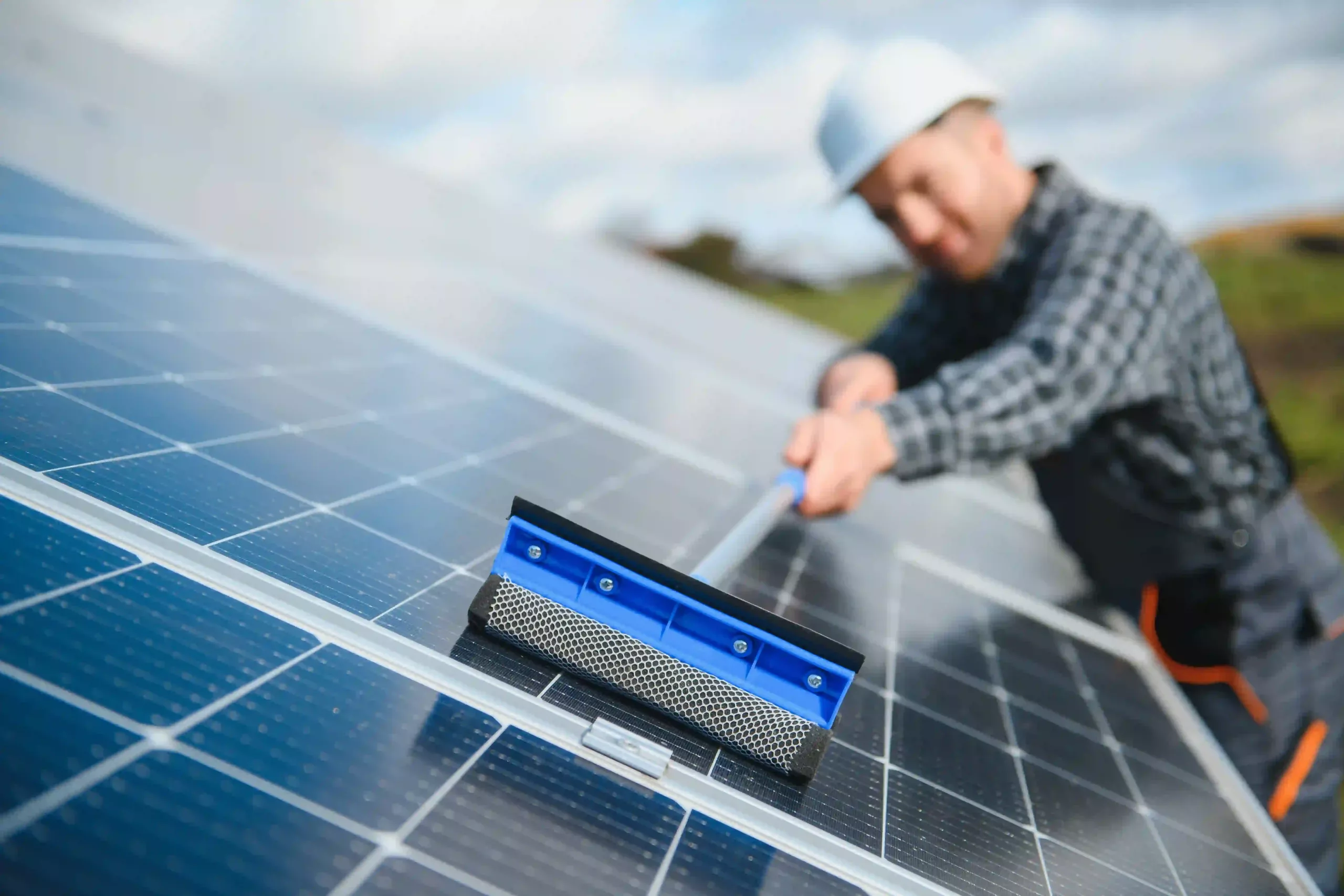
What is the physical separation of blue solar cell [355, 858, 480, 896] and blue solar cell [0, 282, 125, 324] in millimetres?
2017

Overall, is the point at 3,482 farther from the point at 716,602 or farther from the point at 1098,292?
the point at 1098,292

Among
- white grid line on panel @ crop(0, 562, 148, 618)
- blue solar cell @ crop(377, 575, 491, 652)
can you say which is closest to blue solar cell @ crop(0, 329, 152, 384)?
white grid line on panel @ crop(0, 562, 148, 618)

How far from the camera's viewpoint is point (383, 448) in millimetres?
2670

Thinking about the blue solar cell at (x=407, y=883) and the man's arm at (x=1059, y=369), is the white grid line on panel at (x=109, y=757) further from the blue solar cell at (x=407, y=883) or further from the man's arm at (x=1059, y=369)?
the man's arm at (x=1059, y=369)

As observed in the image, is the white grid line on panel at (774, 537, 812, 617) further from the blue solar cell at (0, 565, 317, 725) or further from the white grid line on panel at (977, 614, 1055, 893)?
the blue solar cell at (0, 565, 317, 725)

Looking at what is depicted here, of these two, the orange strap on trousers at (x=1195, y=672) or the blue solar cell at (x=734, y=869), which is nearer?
the blue solar cell at (x=734, y=869)

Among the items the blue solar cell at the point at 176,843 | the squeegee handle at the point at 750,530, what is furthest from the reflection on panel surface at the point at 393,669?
the squeegee handle at the point at 750,530

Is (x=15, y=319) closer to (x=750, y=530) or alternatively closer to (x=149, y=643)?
(x=149, y=643)

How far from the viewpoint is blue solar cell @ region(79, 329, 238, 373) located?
2.55 m

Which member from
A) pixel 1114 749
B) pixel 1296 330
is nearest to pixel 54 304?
pixel 1114 749

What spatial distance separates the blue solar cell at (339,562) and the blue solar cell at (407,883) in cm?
63

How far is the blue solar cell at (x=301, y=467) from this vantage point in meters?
2.19

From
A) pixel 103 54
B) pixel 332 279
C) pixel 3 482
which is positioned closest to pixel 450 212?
pixel 103 54

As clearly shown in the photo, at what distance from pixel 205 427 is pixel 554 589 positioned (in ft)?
3.52
